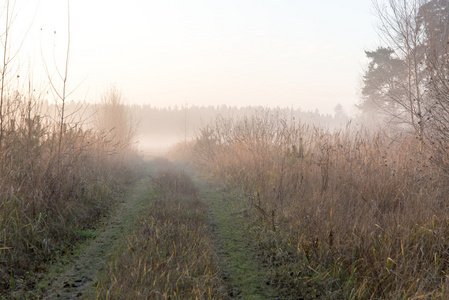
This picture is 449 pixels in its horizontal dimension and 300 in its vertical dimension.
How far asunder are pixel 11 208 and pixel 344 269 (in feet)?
13.9

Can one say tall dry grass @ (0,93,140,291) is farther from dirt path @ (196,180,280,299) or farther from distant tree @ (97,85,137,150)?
distant tree @ (97,85,137,150)

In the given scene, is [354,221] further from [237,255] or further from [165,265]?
[165,265]

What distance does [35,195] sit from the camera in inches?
172

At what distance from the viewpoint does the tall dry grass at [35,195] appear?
367 centimetres

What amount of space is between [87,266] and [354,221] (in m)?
3.50

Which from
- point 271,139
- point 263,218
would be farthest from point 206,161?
point 263,218

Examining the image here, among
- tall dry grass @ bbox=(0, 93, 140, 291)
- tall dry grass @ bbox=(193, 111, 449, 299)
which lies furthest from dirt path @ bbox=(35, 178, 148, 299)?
tall dry grass @ bbox=(193, 111, 449, 299)

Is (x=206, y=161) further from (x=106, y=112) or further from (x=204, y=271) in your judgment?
(x=204, y=271)

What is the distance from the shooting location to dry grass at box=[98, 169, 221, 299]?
2.89m

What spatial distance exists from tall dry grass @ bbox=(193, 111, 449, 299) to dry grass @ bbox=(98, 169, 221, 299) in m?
0.92

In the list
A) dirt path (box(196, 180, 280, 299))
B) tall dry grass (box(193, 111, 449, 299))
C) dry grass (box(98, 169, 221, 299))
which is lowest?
dirt path (box(196, 180, 280, 299))

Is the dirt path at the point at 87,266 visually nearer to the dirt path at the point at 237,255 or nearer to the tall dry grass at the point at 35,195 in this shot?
the tall dry grass at the point at 35,195

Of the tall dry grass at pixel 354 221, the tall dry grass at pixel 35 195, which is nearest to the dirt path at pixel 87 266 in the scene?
the tall dry grass at pixel 35 195

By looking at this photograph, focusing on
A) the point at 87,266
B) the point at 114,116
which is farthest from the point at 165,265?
the point at 114,116
